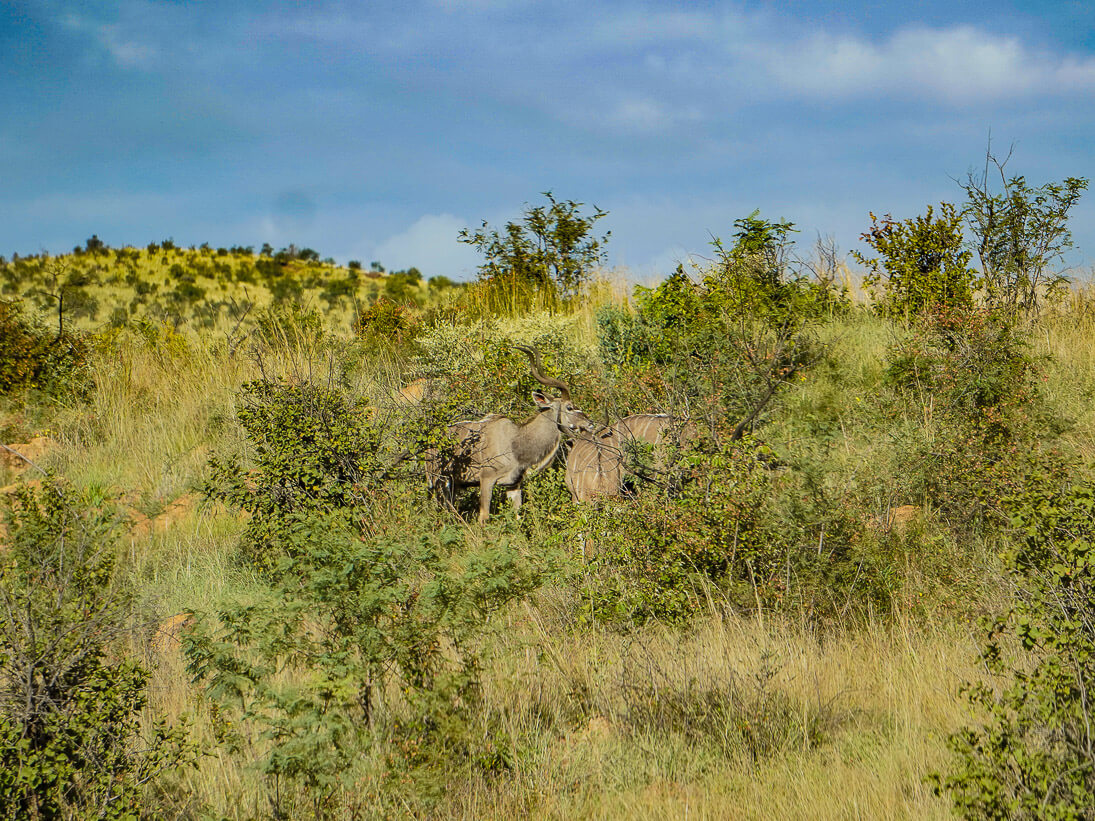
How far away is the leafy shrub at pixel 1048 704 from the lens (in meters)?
3.30

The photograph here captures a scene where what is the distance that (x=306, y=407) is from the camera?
30.5ft

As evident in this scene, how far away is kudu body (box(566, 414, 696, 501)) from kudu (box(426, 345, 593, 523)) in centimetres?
54

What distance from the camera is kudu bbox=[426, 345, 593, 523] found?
9422 mm

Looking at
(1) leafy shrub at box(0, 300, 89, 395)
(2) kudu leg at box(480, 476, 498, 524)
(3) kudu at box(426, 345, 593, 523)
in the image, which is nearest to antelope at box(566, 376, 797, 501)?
(3) kudu at box(426, 345, 593, 523)

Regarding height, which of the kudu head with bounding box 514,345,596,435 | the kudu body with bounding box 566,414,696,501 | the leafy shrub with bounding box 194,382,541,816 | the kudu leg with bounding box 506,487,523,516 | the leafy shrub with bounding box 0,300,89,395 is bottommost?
the leafy shrub with bounding box 194,382,541,816

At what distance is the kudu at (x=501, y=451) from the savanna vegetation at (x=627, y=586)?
310mm

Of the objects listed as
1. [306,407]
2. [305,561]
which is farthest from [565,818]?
[306,407]

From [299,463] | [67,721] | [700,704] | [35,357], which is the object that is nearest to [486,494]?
[299,463]

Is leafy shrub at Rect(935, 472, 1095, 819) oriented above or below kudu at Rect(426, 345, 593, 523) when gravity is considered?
below

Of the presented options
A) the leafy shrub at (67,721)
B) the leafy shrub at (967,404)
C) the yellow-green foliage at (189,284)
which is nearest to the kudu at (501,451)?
the leafy shrub at (967,404)

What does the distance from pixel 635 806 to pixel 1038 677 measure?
6.04 feet

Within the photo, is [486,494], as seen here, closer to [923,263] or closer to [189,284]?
[923,263]

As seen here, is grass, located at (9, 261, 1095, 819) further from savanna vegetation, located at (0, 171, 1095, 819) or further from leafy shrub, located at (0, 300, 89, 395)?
leafy shrub, located at (0, 300, 89, 395)

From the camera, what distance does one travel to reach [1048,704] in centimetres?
343
